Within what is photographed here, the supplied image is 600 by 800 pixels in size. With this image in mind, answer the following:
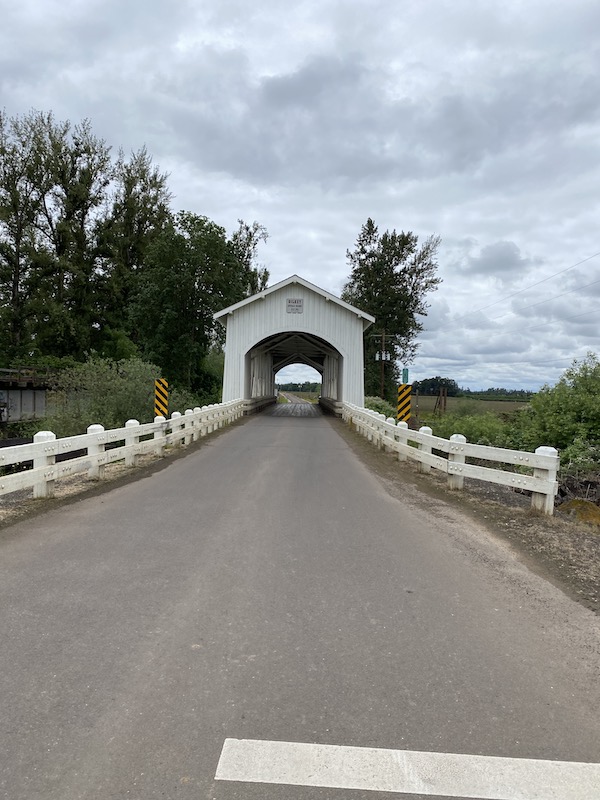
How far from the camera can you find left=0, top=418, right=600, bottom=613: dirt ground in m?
5.12

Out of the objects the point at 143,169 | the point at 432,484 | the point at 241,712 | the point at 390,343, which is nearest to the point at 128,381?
the point at 432,484

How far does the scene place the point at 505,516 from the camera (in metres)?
7.31

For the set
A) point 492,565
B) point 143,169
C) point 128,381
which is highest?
point 143,169

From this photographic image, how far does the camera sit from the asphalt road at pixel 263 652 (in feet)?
8.12

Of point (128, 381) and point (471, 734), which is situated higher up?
point (128, 381)

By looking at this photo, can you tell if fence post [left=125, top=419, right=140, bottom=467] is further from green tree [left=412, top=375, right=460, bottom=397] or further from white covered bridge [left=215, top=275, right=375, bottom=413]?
green tree [left=412, top=375, right=460, bottom=397]

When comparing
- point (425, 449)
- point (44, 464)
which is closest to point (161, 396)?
point (425, 449)

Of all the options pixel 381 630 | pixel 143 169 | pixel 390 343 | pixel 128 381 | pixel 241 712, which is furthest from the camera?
pixel 390 343

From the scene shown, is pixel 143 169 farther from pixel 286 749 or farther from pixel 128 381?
pixel 286 749

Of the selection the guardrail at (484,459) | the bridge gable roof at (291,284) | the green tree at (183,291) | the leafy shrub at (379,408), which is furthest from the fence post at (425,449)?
the green tree at (183,291)

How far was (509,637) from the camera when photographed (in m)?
Result: 3.68

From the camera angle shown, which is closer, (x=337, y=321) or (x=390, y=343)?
(x=337, y=321)

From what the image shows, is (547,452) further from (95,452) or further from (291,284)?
(291,284)

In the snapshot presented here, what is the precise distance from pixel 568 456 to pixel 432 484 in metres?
5.19
